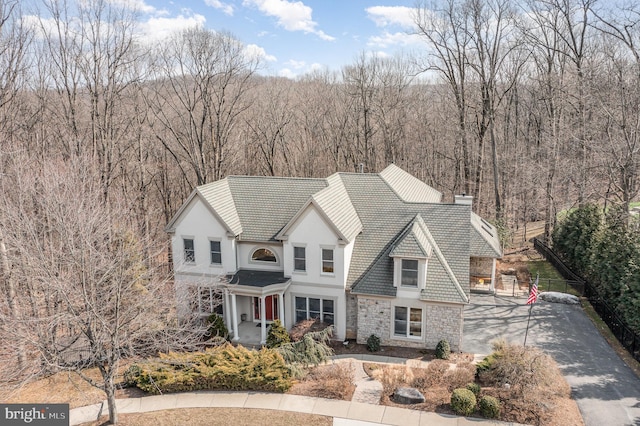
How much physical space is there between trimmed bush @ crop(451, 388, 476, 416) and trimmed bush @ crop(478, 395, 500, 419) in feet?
1.09

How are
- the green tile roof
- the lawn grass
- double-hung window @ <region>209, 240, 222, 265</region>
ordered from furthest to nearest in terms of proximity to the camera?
1. the lawn grass
2. double-hung window @ <region>209, 240, 222, 265</region>
3. the green tile roof

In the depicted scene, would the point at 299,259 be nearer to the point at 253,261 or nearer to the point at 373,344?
the point at 253,261

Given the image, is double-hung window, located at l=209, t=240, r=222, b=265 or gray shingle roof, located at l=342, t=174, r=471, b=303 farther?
double-hung window, located at l=209, t=240, r=222, b=265

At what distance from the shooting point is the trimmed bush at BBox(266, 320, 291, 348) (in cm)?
2088

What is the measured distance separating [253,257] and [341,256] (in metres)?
5.52

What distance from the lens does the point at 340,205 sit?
23391 millimetres

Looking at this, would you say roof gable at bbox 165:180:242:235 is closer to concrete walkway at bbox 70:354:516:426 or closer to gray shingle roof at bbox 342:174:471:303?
gray shingle roof at bbox 342:174:471:303

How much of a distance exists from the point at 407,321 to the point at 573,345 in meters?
8.10

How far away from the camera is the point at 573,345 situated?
2072 cm

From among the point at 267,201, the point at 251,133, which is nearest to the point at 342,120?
the point at 251,133

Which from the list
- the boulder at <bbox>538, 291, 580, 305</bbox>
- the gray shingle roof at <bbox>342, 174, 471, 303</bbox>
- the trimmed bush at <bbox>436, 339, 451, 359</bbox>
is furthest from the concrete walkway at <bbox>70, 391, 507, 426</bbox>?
the boulder at <bbox>538, 291, 580, 305</bbox>

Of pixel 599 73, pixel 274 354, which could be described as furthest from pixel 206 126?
pixel 599 73

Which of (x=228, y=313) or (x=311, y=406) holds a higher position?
(x=228, y=313)

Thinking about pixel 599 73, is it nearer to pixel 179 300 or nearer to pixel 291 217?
pixel 291 217
